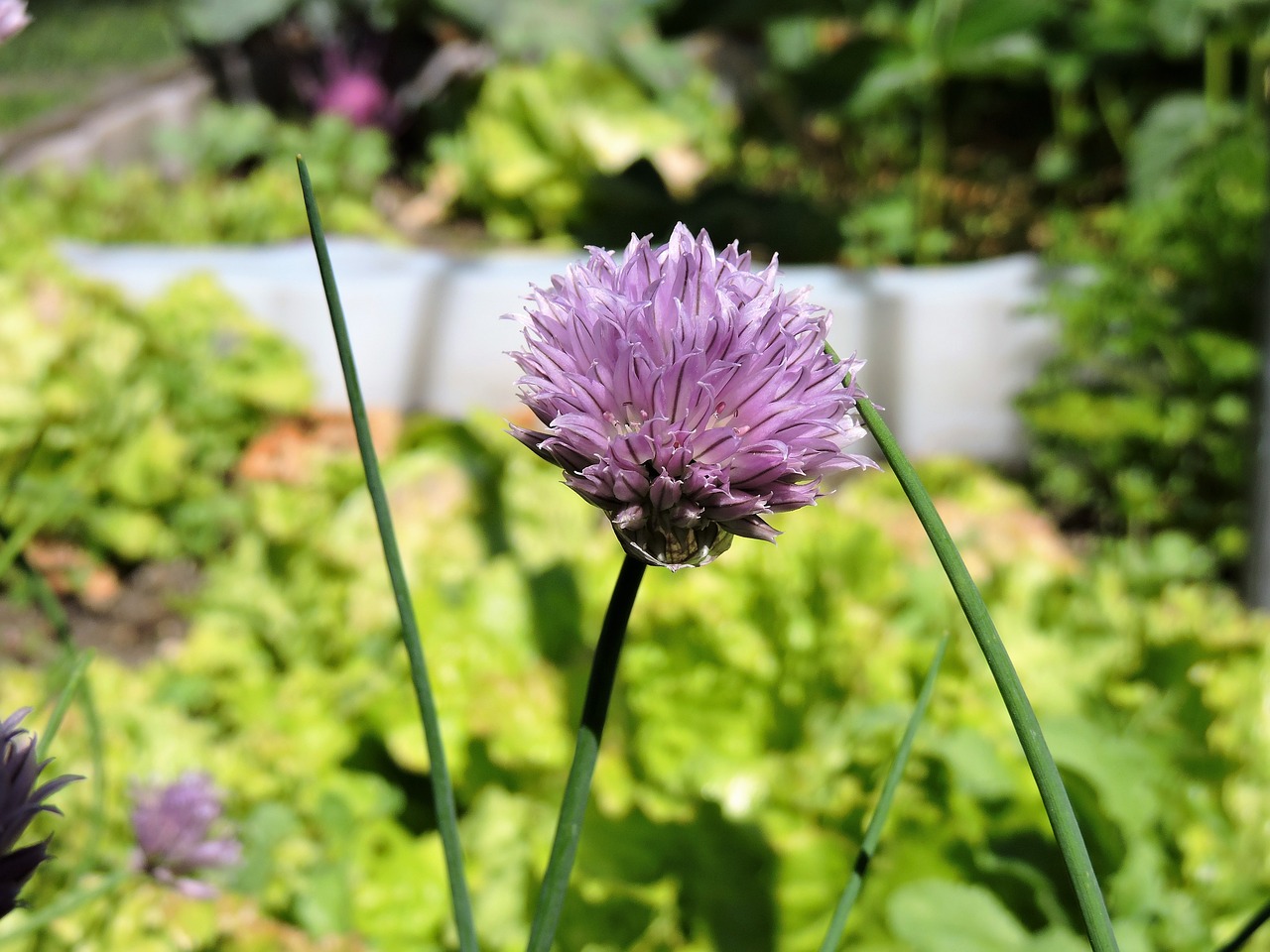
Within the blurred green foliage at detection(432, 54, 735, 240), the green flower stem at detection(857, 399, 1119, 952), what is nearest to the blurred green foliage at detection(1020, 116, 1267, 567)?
the blurred green foliage at detection(432, 54, 735, 240)

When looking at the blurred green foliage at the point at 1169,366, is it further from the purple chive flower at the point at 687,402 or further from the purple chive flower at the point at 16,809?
the purple chive flower at the point at 16,809

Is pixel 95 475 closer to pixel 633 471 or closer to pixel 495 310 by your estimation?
pixel 495 310

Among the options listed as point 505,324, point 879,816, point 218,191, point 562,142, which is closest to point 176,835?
point 879,816

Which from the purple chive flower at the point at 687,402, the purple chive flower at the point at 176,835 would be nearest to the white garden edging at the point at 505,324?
the purple chive flower at the point at 176,835

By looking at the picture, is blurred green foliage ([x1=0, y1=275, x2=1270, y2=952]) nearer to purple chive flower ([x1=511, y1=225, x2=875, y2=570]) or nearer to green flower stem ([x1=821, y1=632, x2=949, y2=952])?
green flower stem ([x1=821, y1=632, x2=949, y2=952])

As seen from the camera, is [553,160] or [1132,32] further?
[553,160]

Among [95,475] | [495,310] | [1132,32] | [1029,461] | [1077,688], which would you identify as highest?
[1132,32]

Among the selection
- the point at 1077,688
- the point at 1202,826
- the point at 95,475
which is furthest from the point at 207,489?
the point at 1202,826
